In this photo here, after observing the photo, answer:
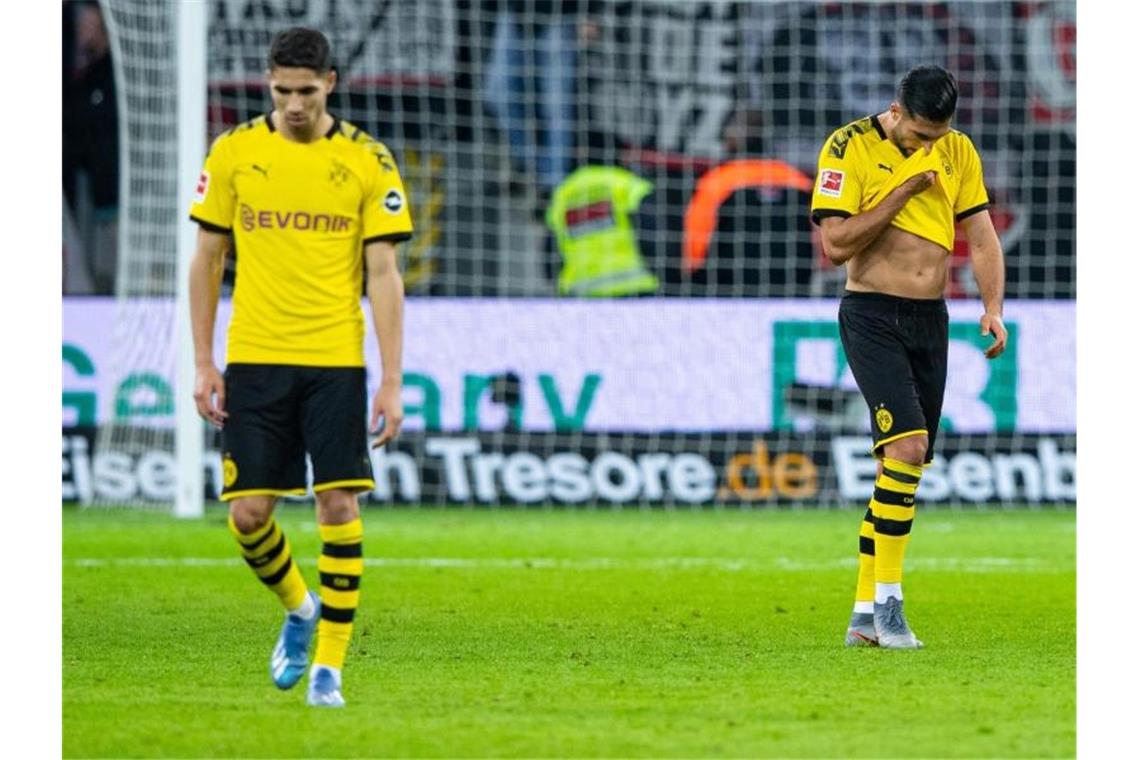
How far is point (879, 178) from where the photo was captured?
26.5ft

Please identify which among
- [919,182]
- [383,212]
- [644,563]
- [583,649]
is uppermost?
[919,182]

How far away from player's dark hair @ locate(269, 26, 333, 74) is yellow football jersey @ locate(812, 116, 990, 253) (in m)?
2.37

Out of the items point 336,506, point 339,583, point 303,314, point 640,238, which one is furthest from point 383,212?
point 640,238

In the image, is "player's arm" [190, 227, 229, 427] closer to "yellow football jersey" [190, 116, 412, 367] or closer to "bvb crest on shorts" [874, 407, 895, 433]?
"yellow football jersey" [190, 116, 412, 367]

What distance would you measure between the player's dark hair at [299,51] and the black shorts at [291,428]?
2.91ft

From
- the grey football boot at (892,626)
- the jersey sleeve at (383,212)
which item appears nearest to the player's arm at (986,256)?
the grey football boot at (892,626)

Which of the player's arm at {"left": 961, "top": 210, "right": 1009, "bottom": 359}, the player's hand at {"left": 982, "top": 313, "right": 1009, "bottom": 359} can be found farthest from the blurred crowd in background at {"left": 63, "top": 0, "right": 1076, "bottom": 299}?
the player's hand at {"left": 982, "top": 313, "right": 1009, "bottom": 359}

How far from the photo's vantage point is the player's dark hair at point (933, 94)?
25.3 ft

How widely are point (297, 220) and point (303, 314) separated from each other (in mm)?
280

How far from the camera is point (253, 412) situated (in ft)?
21.3

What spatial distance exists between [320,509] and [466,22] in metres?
10.5

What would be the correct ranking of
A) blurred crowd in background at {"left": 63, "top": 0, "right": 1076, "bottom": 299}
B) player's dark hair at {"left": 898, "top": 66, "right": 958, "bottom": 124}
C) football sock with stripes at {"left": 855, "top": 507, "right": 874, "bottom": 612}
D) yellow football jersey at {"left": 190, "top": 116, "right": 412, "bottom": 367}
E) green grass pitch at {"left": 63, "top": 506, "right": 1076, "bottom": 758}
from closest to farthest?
green grass pitch at {"left": 63, "top": 506, "right": 1076, "bottom": 758}, yellow football jersey at {"left": 190, "top": 116, "right": 412, "bottom": 367}, player's dark hair at {"left": 898, "top": 66, "right": 958, "bottom": 124}, football sock with stripes at {"left": 855, "top": 507, "right": 874, "bottom": 612}, blurred crowd in background at {"left": 63, "top": 0, "right": 1076, "bottom": 299}

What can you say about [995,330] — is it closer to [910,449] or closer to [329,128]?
[910,449]

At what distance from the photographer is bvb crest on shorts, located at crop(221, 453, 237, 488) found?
654cm
